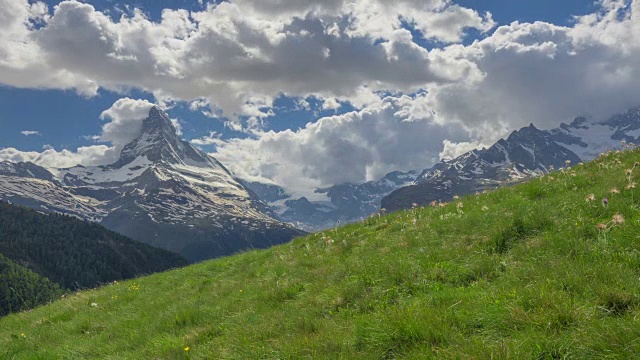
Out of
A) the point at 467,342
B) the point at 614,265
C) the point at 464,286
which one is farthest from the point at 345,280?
the point at 614,265

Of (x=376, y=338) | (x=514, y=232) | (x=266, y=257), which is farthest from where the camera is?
(x=266, y=257)

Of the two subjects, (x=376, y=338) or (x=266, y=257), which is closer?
(x=376, y=338)

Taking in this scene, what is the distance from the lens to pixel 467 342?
5.48m

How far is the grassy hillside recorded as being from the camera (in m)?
5.43

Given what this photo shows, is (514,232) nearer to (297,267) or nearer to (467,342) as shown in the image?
(467,342)

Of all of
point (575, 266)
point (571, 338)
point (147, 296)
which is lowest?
point (147, 296)

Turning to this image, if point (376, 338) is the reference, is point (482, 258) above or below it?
above

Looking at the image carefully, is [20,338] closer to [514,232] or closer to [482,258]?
[482,258]

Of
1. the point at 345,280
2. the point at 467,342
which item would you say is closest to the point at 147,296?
the point at 345,280

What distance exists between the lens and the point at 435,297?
7340 millimetres

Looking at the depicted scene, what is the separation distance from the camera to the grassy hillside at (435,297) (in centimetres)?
543

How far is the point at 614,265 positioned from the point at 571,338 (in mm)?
2048

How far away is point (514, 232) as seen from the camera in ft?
31.1

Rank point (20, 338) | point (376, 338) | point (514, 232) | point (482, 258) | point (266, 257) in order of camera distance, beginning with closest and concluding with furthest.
Answer: point (376, 338) → point (482, 258) → point (514, 232) → point (20, 338) → point (266, 257)
